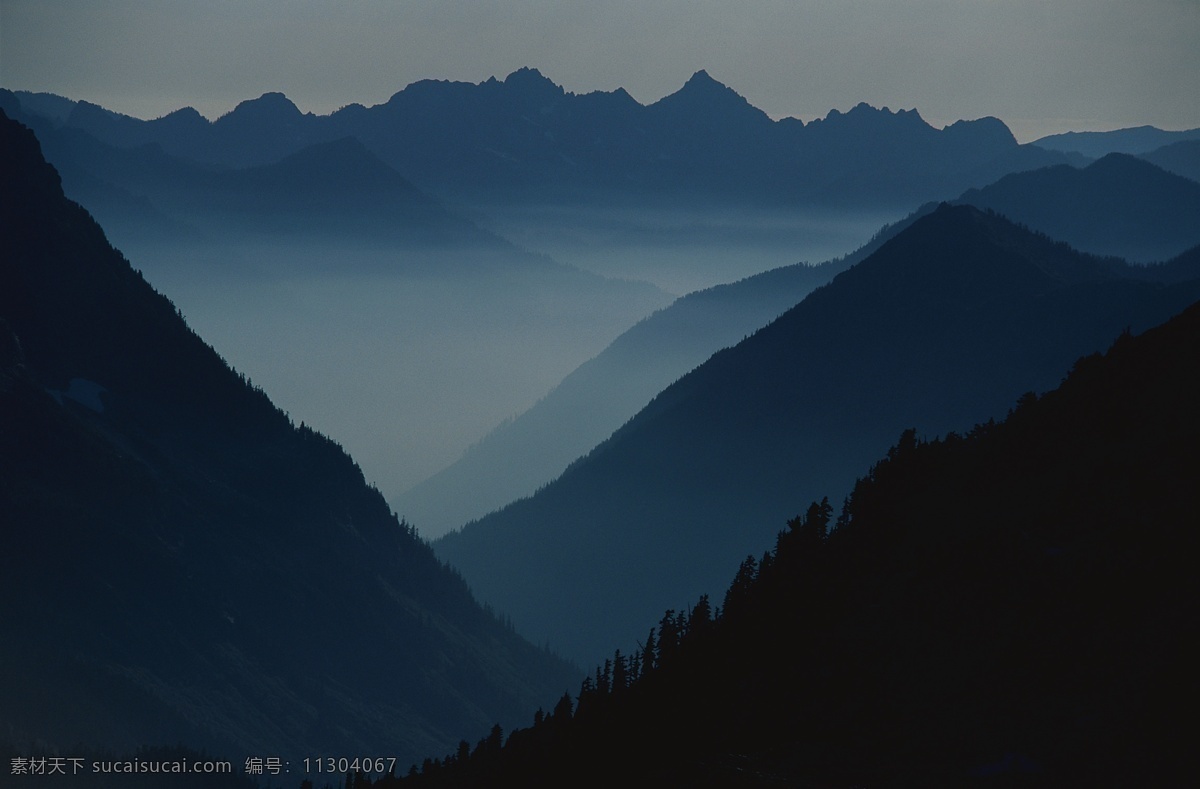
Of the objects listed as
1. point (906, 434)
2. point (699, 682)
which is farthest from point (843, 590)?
point (906, 434)

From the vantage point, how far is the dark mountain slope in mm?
90688

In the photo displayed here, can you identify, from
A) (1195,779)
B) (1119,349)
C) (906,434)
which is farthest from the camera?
(906,434)

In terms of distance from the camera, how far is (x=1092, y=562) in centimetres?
10925

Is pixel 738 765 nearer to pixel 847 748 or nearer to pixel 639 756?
pixel 847 748

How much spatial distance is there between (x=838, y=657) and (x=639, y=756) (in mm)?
19611

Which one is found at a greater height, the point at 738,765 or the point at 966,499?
the point at 966,499

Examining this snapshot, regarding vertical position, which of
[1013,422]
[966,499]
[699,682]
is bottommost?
[699,682]

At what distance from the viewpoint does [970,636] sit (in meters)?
108

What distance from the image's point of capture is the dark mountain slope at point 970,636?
90.7 metres

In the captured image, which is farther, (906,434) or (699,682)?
(906,434)

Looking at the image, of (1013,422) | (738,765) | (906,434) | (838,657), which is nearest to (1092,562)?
(838,657)

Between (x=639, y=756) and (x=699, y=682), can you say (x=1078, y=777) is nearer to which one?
(x=639, y=756)

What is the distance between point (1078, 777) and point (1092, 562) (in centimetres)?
2890

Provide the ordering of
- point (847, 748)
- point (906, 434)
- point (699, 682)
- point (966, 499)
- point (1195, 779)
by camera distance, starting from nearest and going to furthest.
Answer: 1. point (1195, 779)
2. point (847, 748)
3. point (699, 682)
4. point (966, 499)
5. point (906, 434)
